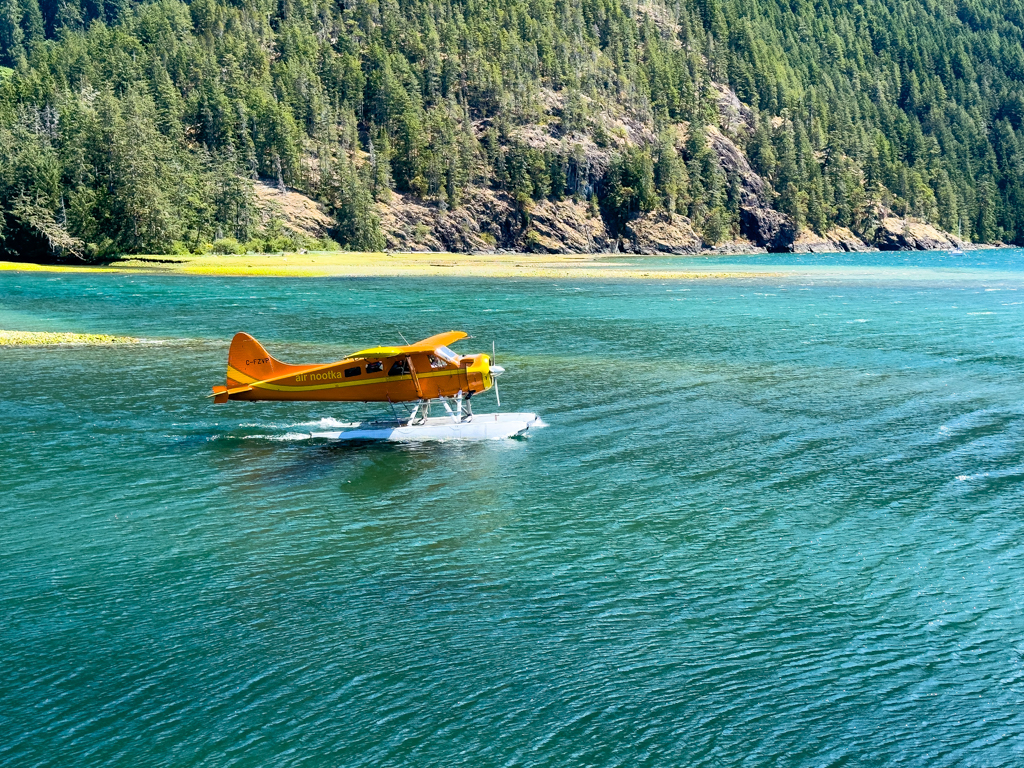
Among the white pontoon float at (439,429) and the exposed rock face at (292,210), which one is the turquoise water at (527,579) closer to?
the white pontoon float at (439,429)

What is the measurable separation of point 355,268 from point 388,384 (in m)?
103

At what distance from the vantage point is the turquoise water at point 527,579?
13.4 m

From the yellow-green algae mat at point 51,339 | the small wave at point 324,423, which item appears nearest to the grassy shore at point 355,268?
the yellow-green algae mat at point 51,339

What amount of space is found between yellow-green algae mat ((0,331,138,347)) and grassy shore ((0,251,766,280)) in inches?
2378

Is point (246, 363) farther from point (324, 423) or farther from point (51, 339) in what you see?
point (51, 339)

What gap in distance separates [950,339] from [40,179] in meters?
116

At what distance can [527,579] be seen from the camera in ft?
61.2

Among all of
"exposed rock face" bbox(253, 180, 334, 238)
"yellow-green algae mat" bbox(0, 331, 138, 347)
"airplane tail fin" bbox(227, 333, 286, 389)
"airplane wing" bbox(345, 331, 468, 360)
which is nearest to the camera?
"airplane wing" bbox(345, 331, 468, 360)

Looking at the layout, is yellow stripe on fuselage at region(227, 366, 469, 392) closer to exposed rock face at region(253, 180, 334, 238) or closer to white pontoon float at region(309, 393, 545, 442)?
white pontoon float at region(309, 393, 545, 442)

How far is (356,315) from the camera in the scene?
69375 millimetres

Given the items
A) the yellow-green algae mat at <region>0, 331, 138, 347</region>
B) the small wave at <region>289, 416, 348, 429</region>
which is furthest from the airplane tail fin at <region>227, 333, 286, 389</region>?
the yellow-green algae mat at <region>0, 331, 138, 347</region>

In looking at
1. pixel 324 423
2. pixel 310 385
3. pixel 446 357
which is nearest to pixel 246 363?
pixel 310 385

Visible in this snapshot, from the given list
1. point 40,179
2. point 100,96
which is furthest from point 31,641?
point 100,96

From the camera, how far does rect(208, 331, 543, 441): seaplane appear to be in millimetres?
30984
